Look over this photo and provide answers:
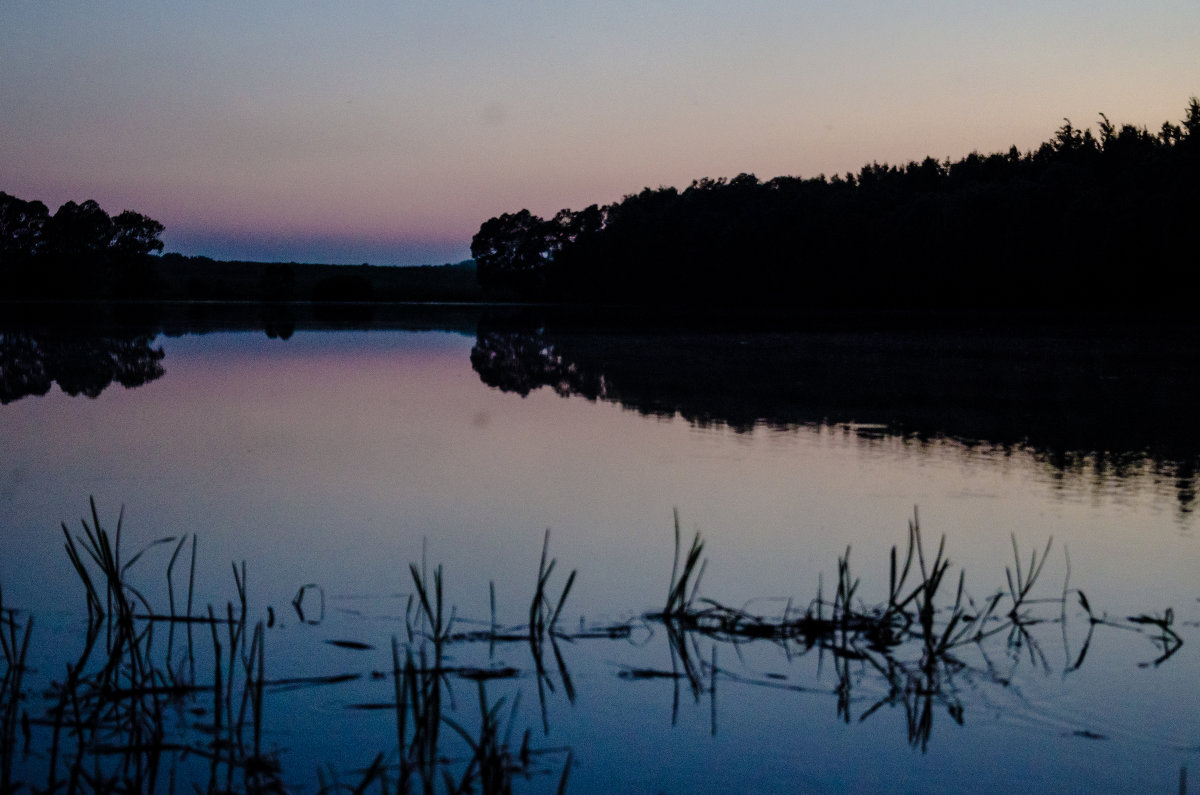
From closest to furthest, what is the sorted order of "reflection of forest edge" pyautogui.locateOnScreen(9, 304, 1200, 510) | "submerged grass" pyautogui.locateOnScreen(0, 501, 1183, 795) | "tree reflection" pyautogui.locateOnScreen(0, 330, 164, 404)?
"submerged grass" pyautogui.locateOnScreen(0, 501, 1183, 795), "reflection of forest edge" pyautogui.locateOnScreen(9, 304, 1200, 510), "tree reflection" pyautogui.locateOnScreen(0, 330, 164, 404)

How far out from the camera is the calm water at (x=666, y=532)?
169 inches

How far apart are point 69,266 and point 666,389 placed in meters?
90.5

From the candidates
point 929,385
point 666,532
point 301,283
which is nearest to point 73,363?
point 929,385

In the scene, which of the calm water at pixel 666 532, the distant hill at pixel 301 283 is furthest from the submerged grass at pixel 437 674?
the distant hill at pixel 301 283

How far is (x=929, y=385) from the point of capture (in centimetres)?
1767

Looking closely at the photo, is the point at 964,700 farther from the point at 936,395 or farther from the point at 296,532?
the point at 936,395

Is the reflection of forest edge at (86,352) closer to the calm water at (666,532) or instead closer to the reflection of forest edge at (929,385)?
the calm water at (666,532)

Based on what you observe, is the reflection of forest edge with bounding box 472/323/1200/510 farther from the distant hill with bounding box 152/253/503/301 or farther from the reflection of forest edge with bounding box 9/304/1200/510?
the distant hill with bounding box 152/253/503/301

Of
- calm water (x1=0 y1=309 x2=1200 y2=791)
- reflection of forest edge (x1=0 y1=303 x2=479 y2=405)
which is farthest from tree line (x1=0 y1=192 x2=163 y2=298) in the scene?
calm water (x1=0 y1=309 x2=1200 y2=791)

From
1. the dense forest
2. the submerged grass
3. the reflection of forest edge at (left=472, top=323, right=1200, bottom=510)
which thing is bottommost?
the submerged grass

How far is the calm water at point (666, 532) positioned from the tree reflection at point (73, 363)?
34 centimetres

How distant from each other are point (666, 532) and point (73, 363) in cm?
1668

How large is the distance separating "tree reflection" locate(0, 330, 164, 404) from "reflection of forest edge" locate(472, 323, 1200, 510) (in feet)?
18.7

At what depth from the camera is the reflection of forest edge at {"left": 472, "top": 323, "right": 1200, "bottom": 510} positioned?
11.8 meters
